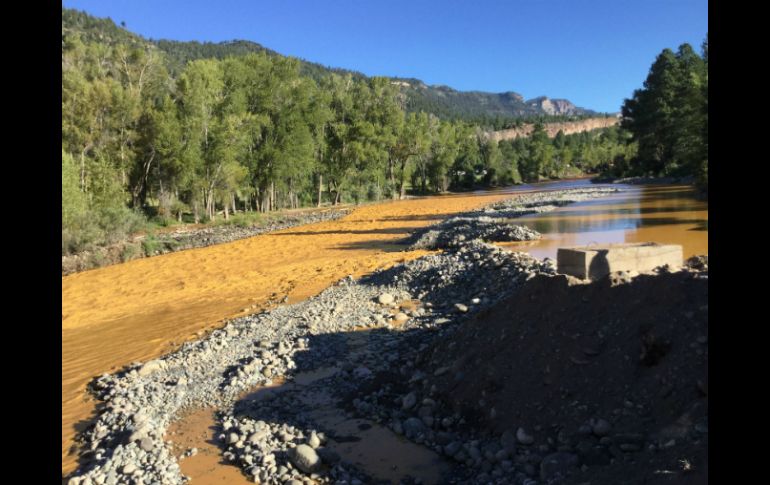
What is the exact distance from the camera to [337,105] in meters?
56.3

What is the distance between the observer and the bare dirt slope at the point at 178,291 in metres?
10.3

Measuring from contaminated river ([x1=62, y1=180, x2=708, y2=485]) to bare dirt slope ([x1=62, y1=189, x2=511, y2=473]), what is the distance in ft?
0.11

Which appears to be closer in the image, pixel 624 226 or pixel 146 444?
pixel 146 444

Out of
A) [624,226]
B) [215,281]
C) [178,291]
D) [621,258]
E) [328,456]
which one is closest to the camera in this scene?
[328,456]

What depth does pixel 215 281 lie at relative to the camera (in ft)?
57.9

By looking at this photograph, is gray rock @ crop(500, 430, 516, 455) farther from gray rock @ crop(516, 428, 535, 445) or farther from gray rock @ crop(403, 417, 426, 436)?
gray rock @ crop(403, 417, 426, 436)

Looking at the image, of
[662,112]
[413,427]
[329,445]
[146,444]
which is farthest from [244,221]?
[662,112]

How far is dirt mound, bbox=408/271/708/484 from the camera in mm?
4434

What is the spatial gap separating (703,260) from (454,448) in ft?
14.1

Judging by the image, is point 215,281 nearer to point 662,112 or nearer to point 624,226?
point 624,226

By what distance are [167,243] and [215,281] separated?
443 inches
